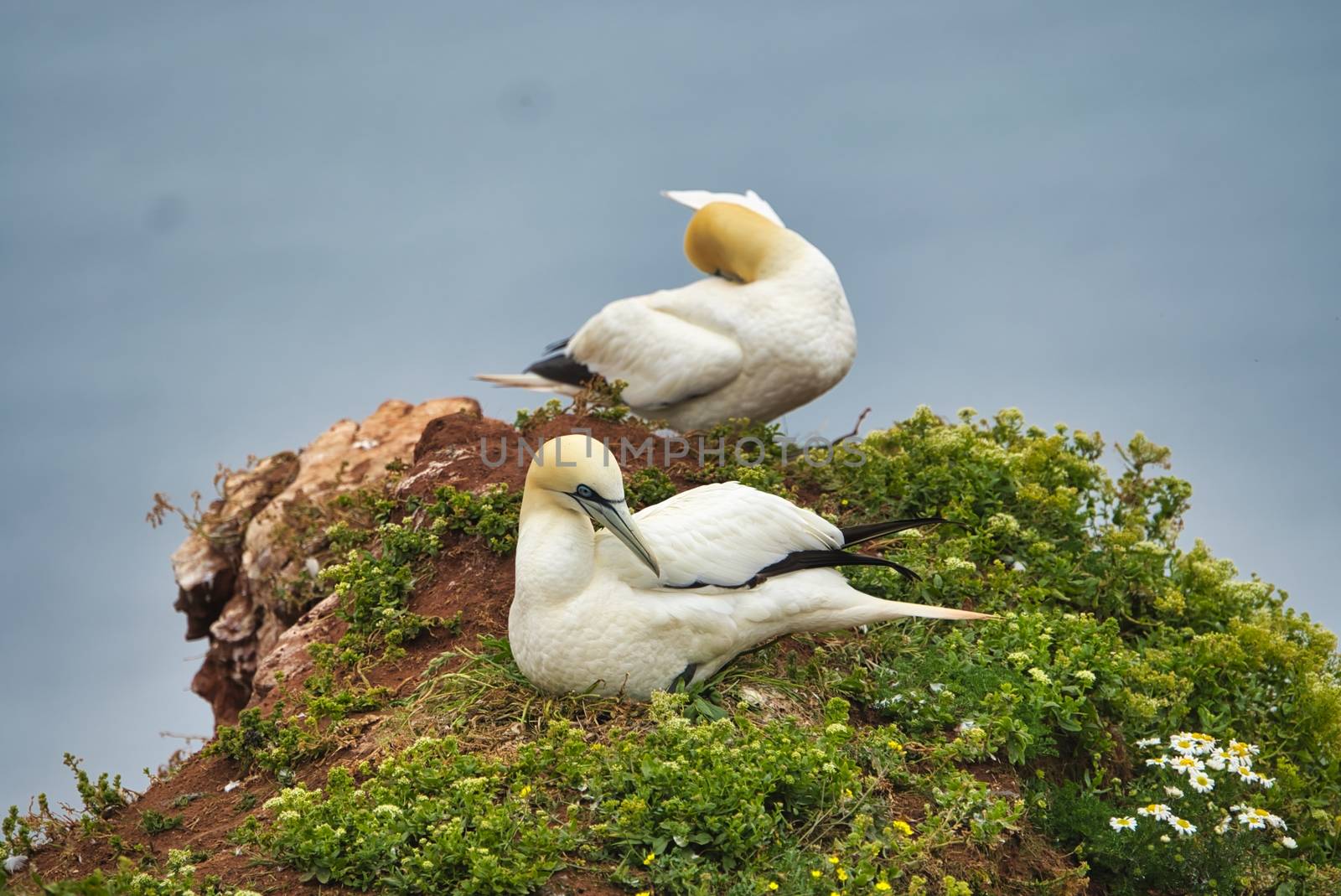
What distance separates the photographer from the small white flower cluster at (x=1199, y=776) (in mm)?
6160

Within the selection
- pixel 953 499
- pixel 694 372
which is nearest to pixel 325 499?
pixel 694 372

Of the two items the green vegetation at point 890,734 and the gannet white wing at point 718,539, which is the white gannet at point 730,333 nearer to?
the green vegetation at point 890,734

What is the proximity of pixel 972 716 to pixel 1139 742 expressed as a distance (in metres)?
0.91

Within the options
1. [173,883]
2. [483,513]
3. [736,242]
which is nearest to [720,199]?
[736,242]

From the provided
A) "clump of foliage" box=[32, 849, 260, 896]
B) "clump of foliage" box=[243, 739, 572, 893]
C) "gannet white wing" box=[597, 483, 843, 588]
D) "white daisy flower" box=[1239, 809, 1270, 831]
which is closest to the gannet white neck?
"gannet white wing" box=[597, 483, 843, 588]

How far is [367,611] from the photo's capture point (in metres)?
7.86

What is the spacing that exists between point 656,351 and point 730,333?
21.1 inches

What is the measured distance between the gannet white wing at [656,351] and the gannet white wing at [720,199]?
63 centimetres

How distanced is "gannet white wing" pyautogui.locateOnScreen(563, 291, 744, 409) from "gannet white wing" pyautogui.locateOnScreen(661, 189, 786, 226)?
632mm

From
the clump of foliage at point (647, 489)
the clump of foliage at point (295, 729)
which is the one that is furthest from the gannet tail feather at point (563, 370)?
the clump of foliage at point (295, 729)

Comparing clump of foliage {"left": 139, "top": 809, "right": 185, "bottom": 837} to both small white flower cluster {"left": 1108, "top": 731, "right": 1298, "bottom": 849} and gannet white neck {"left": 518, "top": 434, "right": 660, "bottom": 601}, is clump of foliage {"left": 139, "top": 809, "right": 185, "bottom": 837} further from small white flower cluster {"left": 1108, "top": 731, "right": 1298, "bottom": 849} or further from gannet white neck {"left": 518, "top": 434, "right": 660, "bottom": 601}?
small white flower cluster {"left": 1108, "top": 731, "right": 1298, "bottom": 849}

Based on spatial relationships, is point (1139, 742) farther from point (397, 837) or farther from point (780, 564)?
point (397, 837)

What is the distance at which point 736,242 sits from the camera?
10.0m

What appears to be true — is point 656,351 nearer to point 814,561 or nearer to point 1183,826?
point 814,561
